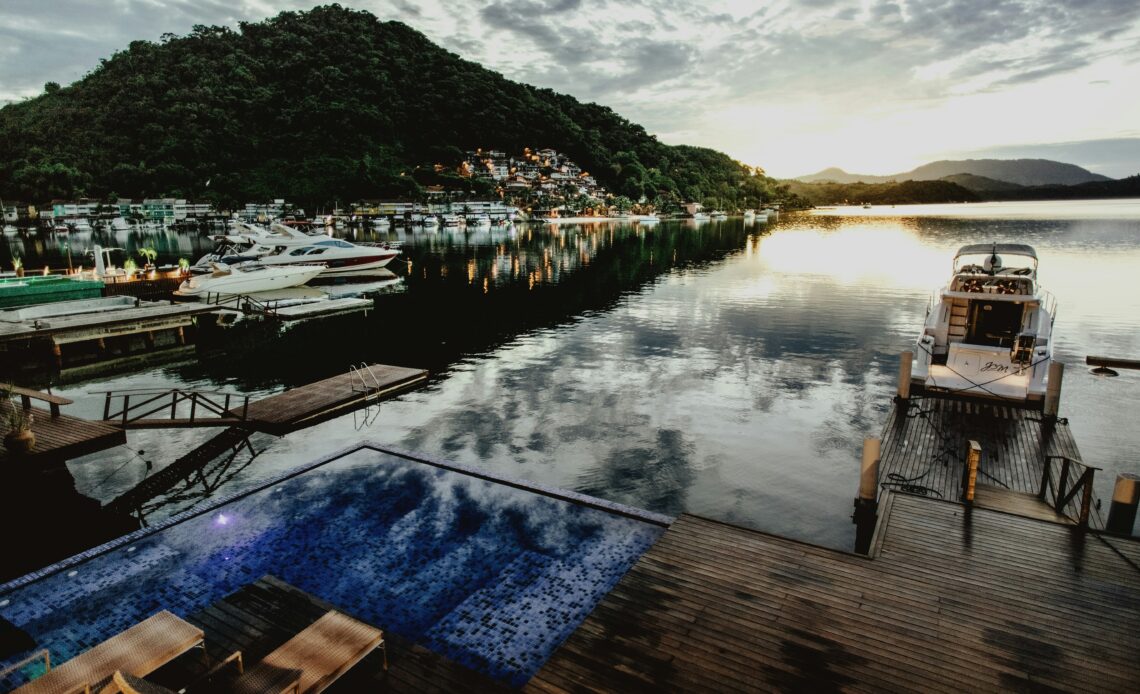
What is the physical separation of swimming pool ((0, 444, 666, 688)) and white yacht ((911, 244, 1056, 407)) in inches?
477

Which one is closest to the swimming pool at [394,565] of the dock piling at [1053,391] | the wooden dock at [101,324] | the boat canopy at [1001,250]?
the dock piling at [1053,391]

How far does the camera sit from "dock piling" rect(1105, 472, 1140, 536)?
8.23m

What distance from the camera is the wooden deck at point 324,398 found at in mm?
14789

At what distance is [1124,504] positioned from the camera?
8.27m

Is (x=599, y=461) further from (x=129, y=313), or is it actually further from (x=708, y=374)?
(x=129, y=313)

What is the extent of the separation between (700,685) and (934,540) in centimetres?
463

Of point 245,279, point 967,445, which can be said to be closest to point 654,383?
point 967,445

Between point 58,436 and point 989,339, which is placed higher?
point 989,339

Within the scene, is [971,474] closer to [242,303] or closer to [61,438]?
[61,438]

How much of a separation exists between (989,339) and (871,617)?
17057 millimetres

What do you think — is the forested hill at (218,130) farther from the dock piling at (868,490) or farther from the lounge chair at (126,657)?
the lounge chair at (126,657)

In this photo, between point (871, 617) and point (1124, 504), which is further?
point (1124, 504)

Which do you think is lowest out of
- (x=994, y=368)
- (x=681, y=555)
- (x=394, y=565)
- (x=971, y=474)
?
(x=394, y=565)

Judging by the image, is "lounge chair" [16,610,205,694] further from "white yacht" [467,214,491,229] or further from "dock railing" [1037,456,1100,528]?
"white yacht" [467,214,491,229]
